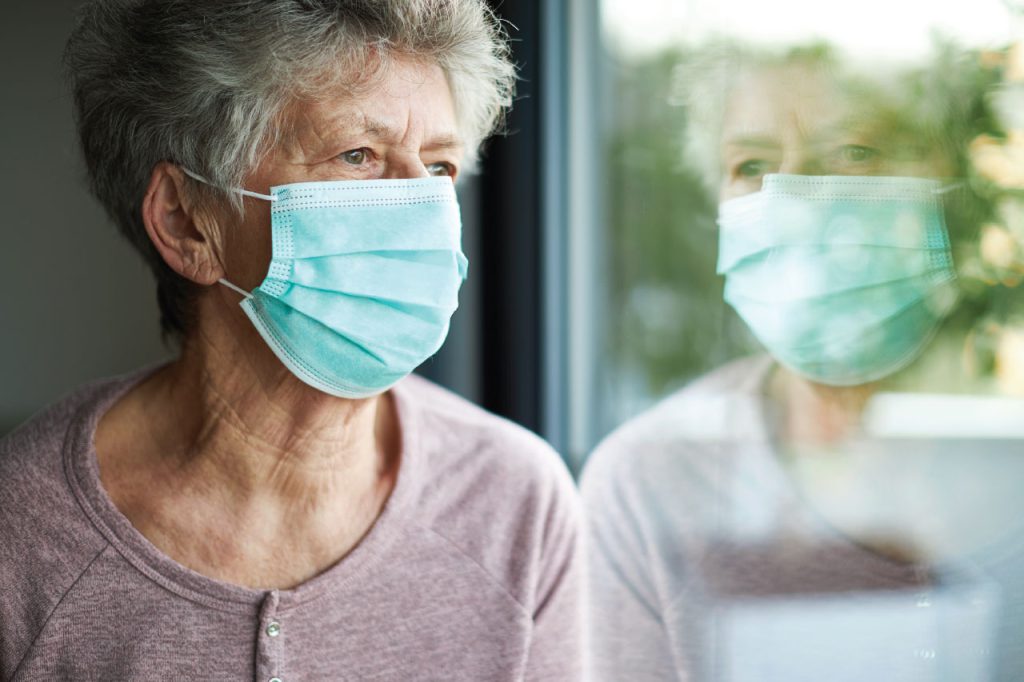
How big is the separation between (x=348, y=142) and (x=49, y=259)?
3.75 ft

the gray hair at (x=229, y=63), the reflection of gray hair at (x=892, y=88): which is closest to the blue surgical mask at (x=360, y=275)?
the gray hair at (x=229, y=63)

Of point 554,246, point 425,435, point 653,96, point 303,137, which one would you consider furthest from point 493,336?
point 303,137

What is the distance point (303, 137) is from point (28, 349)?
3.90 ft

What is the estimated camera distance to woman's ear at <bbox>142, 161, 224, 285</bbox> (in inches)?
47.1

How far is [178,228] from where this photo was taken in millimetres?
1214

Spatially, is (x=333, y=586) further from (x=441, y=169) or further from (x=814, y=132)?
(x=814, y=132)

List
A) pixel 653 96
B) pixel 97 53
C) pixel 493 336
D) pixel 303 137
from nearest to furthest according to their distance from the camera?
pixel 303 137 < pixel 97 53 < pixel 653 96 < pixel 493 336

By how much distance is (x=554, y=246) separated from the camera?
1.74 metres

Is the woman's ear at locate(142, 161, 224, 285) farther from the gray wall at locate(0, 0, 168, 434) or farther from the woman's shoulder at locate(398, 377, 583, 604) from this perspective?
the gray wall at locate(0, 0, 168, 434)

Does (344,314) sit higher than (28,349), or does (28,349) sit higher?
(344,314)

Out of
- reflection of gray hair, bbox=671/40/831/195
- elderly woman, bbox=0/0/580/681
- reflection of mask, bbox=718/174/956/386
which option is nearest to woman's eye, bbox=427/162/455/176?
elderly woman, bbox=0/0/580/681

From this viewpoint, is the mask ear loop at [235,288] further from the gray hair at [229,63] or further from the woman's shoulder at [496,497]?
the woman's shoulder at [496,497]

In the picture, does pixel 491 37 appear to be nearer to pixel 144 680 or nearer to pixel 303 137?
pixel 303 137

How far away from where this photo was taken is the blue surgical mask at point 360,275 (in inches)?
44.1
